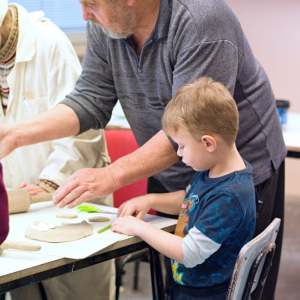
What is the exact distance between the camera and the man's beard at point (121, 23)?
123 cm

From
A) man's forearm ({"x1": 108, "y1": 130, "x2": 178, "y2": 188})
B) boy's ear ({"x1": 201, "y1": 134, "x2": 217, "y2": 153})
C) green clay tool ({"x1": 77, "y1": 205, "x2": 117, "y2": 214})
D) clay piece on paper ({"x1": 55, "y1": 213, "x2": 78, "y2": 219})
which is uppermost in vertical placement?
boy's ear ({"x1": 201, "y1": 134, "x2": 217, "y2": 153})

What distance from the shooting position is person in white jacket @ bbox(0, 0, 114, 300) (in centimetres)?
170

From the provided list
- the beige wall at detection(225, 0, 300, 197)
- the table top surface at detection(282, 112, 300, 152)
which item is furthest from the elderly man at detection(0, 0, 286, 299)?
the beige wall at detection(225, 0, 300, 197)

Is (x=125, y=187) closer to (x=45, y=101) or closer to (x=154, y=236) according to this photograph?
(x=45, y=101)

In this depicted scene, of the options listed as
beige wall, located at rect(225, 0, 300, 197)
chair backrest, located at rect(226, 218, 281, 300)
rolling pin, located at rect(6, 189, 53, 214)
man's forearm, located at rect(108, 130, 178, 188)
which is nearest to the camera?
chair backrest, located at rect(226, 218, 281, 300)

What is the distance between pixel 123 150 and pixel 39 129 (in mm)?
610

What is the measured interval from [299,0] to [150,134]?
2976mm

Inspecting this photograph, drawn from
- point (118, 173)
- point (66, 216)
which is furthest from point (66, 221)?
point (118, 173)

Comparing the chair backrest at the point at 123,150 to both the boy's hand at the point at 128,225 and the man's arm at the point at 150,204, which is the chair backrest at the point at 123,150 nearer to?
the man's arm at the point at 150,204

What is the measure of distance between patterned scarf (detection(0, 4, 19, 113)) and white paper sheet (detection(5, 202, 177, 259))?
0.63 metres

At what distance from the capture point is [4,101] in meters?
1.82

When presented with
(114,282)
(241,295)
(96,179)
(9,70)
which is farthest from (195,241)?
(9,70)

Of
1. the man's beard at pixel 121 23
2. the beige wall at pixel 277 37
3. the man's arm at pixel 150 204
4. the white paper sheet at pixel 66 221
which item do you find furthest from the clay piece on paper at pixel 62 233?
the beige wall at pixel 277 37

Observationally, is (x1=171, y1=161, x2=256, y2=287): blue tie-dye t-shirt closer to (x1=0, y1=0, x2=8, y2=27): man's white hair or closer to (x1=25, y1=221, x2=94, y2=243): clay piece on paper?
(x1=25, y1=221, x2=94, y2=243): clay piece on paper
